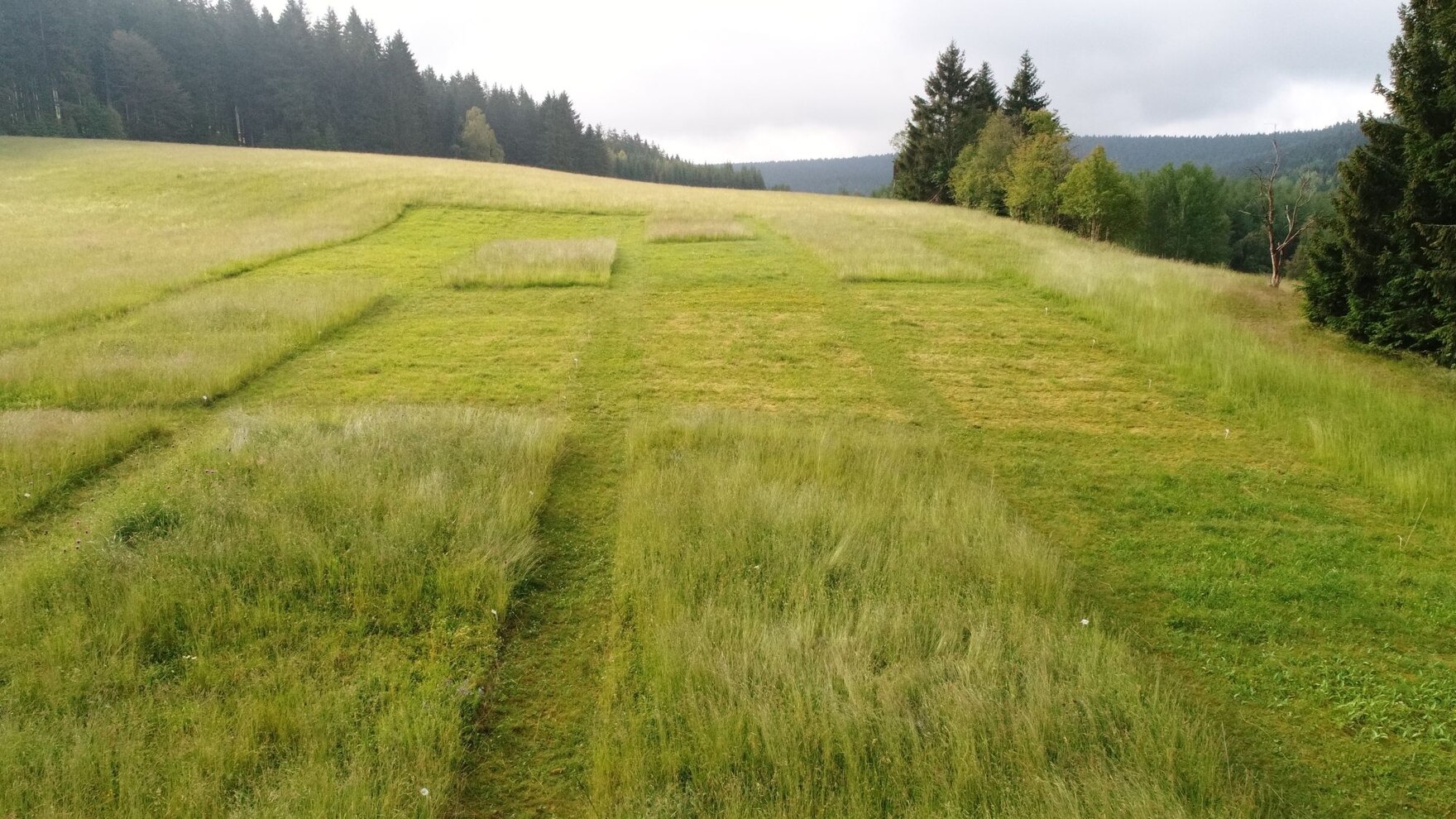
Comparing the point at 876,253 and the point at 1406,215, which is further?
the point at 876,253

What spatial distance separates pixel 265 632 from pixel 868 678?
11.7 ft

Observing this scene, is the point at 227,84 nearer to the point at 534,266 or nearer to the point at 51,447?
the point at 534,266

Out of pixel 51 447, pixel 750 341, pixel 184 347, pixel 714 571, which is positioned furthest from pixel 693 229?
pixel 714 571

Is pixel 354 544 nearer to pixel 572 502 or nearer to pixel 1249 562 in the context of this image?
pixel 572 502

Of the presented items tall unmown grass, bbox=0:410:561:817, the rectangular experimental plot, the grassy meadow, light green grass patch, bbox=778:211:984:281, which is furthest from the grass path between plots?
light green grass patch, bbox=778:211:984:281

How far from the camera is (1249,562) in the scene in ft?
17.8

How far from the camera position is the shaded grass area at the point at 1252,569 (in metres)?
Result: 3.77

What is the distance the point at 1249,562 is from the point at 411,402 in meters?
8.45

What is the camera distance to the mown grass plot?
850cm

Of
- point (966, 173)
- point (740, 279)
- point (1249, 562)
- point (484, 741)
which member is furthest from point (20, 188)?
point (966, 173)

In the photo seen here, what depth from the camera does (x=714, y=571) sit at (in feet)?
16.4

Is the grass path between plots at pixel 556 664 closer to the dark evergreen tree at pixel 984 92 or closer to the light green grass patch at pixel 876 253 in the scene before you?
the light green grass patch at pixel 876 253

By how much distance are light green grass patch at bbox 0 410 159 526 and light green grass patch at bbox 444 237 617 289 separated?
8.16m

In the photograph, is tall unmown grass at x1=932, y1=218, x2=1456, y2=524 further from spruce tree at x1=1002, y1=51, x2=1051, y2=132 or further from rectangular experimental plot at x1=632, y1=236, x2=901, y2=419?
spruce tree at x1=1002, y1=51, x2=1051, y2=132
